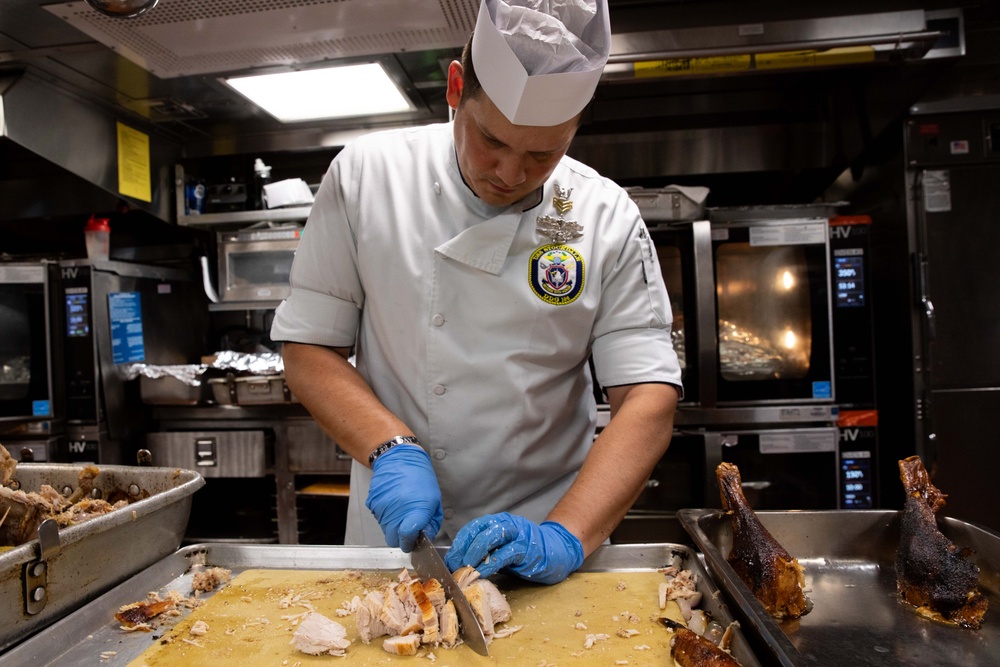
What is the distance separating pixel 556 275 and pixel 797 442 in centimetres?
236

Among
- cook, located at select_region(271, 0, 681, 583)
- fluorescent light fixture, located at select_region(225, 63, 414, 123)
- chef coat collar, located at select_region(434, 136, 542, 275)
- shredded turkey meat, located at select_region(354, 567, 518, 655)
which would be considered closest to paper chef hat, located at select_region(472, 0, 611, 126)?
cook, located at select_region(271, 0, 681, 583)

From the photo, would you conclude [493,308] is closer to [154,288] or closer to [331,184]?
[331,184]

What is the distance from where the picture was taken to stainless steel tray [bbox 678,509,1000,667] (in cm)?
110

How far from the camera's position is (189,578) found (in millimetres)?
1361

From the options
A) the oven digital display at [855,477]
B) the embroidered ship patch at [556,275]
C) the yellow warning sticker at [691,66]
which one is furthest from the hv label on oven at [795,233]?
the embroidered ship patch at [556,275]

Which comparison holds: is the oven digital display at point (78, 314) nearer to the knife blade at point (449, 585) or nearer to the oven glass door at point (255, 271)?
the oven glass door at point (255, 271)

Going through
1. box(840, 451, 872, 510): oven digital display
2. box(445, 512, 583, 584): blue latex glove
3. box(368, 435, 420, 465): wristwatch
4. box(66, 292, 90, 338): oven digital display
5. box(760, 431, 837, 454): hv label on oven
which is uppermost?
box(66, 292, 90, 338): oven digital display

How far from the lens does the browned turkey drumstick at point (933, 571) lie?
1237mm

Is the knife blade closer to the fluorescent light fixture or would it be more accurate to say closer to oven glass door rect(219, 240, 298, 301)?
the fluorescent light fixture

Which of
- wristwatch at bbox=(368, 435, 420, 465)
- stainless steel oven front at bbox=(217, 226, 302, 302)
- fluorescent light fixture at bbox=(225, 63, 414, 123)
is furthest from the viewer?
stainless steel oven front at bbox=(217, 226, 302, 302)

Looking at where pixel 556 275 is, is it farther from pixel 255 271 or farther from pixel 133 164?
pixel 133 164

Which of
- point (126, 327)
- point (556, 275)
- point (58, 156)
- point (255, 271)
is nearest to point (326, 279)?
point (556, 275)

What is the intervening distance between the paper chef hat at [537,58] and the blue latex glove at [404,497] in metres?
0.71

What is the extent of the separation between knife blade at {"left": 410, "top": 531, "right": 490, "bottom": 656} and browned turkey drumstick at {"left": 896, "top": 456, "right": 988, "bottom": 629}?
2.85 feet
